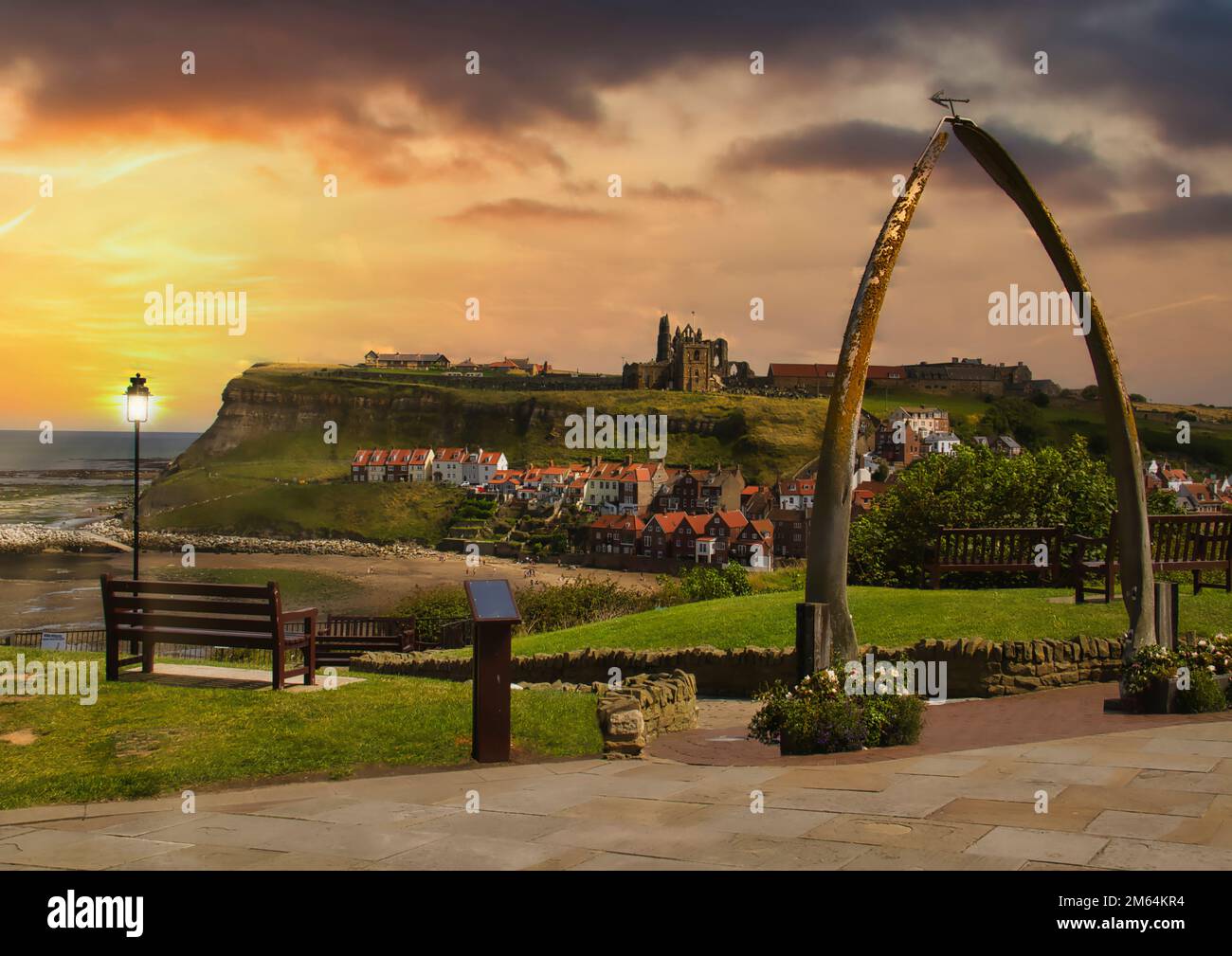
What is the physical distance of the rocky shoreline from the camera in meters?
107

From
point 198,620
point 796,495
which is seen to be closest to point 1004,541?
point 198,620

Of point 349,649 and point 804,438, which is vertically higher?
point 804,438

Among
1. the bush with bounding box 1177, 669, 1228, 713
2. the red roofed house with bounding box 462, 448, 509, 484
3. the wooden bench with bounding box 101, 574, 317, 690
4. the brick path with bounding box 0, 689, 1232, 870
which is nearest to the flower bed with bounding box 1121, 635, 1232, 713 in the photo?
the bush with bounding box 1177, 669, 1228, 713

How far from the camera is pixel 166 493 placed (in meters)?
170

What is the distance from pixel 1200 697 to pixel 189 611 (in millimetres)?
10866

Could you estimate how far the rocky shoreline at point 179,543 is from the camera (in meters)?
107

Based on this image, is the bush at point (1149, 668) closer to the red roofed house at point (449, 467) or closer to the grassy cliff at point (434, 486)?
the grassy cliff at point (434, 486)

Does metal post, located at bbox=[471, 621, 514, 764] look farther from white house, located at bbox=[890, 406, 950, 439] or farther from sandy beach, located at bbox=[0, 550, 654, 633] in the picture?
white house, located at bbox=[890, 406, 950, 439]

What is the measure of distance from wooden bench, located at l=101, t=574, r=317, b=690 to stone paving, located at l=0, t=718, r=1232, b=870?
3.46m

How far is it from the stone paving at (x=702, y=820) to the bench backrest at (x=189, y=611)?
3.48 metres

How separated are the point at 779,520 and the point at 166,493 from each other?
108m
